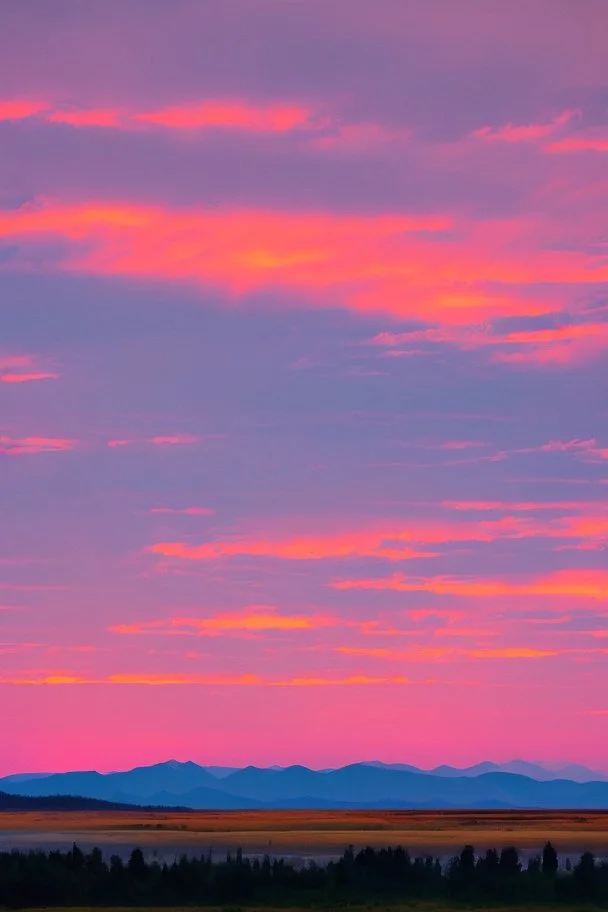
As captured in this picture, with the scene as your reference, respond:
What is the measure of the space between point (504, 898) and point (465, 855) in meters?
5.93

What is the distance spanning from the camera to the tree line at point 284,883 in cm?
7031

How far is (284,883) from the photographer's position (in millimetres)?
73812

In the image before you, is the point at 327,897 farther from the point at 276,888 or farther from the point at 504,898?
the point at 504,898

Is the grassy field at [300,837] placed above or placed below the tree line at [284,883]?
above

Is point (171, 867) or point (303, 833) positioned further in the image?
point (303, 833)

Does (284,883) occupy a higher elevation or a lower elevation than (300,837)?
lower

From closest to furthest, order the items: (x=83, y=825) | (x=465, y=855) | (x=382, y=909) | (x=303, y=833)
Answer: (x=382, y=909), (x=465, y=855), (x=303, y=833), (x=83, y=825)

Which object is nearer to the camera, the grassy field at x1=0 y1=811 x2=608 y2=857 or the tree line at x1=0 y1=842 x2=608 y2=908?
the tree line at x1=0 y1=842 x2=608 y2=908

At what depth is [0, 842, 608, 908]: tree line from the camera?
70.3 metres

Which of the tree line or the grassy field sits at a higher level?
the grassy field

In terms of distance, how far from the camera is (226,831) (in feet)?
517

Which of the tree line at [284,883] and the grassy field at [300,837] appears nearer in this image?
the tree line at [284,883]

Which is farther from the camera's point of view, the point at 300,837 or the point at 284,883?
the point at 300,837

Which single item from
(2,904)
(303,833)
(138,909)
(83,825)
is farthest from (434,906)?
(83,825)
